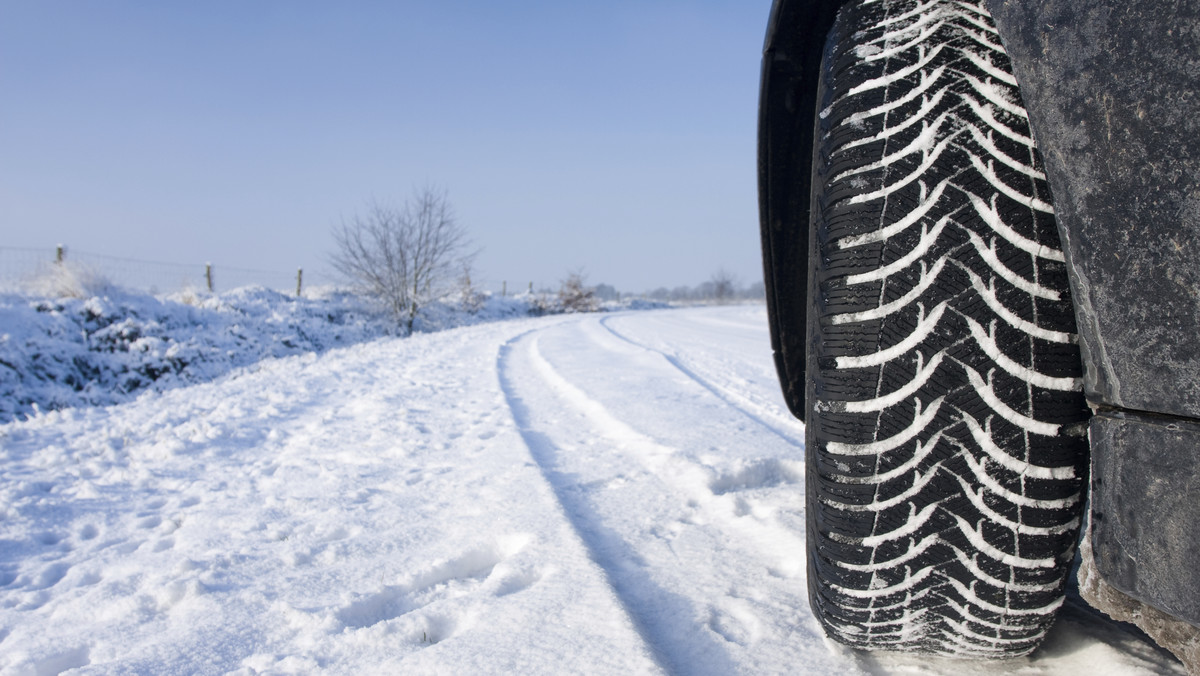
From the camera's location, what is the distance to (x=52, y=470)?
2.64 meters

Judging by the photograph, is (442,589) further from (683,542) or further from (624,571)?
(683,542)

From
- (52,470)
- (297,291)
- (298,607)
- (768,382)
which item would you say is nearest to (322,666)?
(298,607)

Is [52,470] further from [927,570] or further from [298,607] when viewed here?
[927,570]

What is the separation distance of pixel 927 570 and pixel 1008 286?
0.44m

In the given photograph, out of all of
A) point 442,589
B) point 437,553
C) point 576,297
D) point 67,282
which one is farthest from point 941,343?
point 576,297

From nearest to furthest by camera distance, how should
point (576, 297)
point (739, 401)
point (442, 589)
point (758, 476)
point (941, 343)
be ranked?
point (941, 343) → point (442, 589) → point (758, 476) → point (739, 401) → point (576, 297)

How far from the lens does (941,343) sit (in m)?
0.82

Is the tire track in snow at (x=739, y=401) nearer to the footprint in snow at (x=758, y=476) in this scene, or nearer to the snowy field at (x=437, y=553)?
the snowy field at (x=437, y=553)

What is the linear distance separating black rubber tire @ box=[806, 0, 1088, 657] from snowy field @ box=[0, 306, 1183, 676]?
0.26 metres

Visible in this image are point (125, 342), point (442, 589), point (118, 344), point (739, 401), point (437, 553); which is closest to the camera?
point (442, 589)

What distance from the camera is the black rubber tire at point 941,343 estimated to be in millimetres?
796

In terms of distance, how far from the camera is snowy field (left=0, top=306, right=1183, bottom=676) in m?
1.06

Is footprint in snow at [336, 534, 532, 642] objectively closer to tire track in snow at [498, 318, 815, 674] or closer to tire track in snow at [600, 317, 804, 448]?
tire track in snow at [498, 318, 815, 674]

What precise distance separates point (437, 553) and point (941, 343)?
1247 mm
